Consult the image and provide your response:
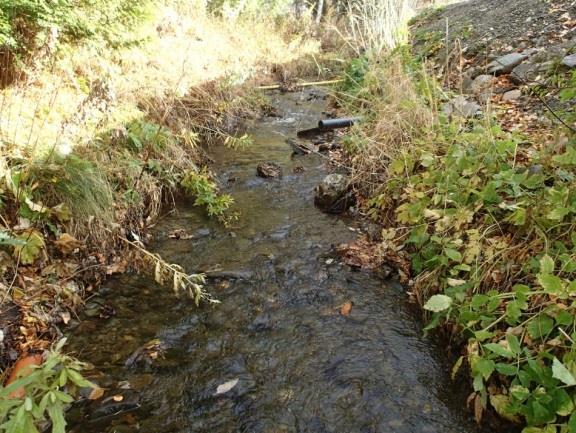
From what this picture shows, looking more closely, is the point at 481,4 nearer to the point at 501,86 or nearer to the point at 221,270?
the point at 501,86

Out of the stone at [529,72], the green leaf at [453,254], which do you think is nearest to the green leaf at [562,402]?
the green leaf at [453,254]

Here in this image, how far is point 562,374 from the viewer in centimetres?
148

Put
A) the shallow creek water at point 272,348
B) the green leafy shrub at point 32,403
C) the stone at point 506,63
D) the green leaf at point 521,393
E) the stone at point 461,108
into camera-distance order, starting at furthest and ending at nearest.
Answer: the stone at point 506,63
the stone at point 461,108
the shallow creek water at point 272,348
the green leaf at point 521,393
the green leafy shrub at point 32,403

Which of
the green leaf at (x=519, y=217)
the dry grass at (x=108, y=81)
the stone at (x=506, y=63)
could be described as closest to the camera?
the green leaf at (x=519, y=217)

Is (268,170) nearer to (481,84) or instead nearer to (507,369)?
(481,84)

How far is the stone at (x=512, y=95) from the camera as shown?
12.5ft

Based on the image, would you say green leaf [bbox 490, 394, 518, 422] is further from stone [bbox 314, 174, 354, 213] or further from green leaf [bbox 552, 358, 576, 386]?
stone [bbox 314, 174, 354, 213]

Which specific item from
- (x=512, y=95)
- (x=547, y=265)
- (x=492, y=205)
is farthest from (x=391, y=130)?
(x=547, y=265)

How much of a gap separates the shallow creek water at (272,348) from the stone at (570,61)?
246 centimetres

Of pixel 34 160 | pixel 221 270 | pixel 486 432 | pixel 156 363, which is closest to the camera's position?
pixel 486 432

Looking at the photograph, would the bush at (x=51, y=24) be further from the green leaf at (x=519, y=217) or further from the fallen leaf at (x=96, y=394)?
the green leaf at (x=519, y=217)

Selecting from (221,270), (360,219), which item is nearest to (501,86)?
(360,219)

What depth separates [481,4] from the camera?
6621 mm

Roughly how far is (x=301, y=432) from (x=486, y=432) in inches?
33.1
